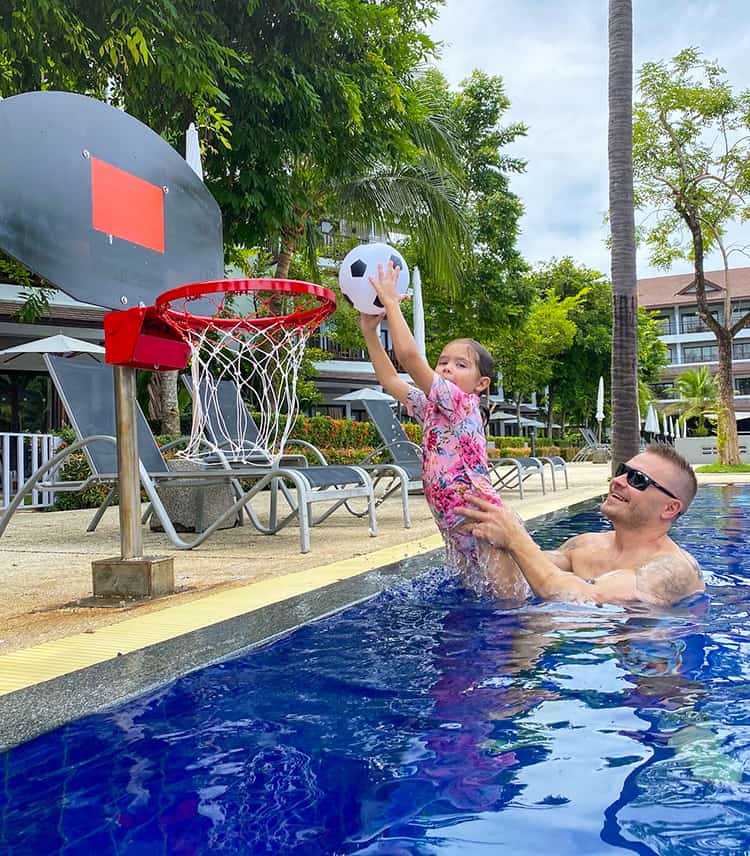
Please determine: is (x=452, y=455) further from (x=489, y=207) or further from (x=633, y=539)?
(x=489, y=207)

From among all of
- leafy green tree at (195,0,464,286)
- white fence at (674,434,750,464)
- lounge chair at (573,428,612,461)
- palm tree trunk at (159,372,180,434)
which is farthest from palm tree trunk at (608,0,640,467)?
lounge chair at (573,428,612,461)

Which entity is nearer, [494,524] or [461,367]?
[494,524]

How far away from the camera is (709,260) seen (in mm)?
23375

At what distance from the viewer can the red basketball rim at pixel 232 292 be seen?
4422mm

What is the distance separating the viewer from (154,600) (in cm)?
396

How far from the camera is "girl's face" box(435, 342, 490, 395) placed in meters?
3.75

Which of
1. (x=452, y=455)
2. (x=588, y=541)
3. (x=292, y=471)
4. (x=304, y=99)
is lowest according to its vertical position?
(x=588, y=541)

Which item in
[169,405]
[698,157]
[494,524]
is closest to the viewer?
[494,524]

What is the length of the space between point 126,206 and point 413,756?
3.50 m

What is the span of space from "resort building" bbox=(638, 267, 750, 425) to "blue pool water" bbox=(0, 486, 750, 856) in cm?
6354

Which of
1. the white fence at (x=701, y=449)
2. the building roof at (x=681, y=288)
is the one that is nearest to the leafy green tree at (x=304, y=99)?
the white fence at (x=701, y=449)

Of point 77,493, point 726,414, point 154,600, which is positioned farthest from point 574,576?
point 726,414

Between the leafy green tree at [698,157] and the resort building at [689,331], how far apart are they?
4168 centimetres

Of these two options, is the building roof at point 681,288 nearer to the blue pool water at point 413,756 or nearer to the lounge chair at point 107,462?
the lounge chair at point 107,462
